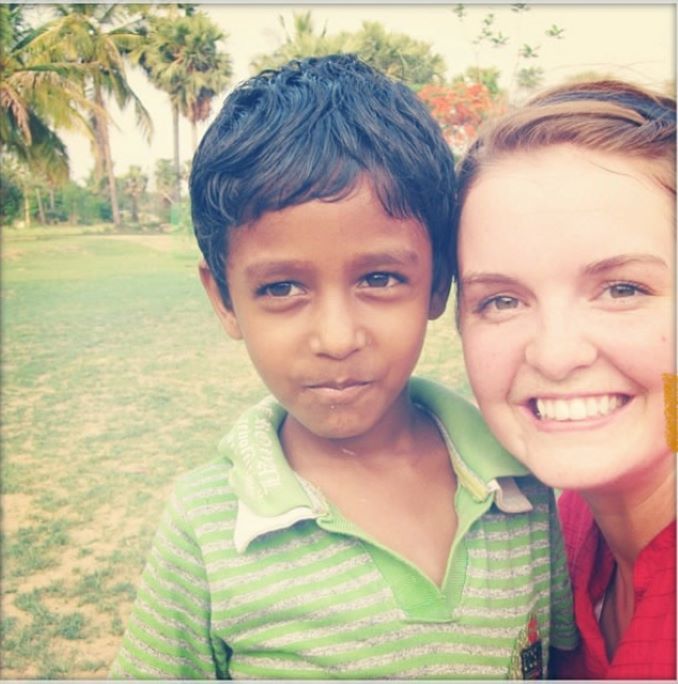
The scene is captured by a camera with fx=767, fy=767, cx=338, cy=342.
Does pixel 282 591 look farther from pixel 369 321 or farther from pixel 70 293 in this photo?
pixel 70 293

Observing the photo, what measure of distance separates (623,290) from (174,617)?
2.27 ft

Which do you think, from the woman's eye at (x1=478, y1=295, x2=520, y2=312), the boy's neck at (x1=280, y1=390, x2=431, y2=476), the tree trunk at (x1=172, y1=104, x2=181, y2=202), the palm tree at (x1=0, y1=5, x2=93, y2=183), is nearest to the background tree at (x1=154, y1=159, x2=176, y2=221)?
the tree trunk at (x1=172, y1=104, x2=181, y2=202)

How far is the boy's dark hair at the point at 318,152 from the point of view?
93cm

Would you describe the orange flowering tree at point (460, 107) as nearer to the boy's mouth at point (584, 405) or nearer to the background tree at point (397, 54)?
the background tree at point (397, 54)

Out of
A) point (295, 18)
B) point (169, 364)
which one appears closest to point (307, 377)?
point (295, 18)

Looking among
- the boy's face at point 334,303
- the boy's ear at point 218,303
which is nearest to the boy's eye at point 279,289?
the boy's face at point 334,303

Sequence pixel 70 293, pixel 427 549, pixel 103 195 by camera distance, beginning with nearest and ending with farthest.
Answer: pixel 427 549 → pixel 103 195 → pixel 70 293

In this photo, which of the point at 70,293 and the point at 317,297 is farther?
the point at 70,293

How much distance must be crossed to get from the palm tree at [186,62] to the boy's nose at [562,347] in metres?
0.56

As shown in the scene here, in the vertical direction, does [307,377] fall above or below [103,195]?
below

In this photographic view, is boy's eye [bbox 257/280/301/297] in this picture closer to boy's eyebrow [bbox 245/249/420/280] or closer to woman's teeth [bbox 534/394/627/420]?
boy's eyebrow [bbox 245/249/420/280]

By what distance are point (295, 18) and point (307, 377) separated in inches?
18.9

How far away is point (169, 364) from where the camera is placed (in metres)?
2.63

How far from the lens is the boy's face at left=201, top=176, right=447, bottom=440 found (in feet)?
3.01
